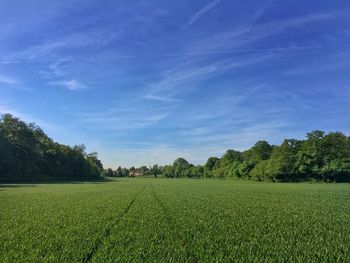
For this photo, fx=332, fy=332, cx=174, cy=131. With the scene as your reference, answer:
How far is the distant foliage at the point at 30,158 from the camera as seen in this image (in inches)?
3428

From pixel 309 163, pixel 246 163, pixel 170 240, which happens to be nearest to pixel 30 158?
pixel 246 163

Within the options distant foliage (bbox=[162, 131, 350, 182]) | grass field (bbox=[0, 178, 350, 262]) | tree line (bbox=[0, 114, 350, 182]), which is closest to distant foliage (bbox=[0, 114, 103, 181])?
tree line (bbox=[0, 114, 350, 182])

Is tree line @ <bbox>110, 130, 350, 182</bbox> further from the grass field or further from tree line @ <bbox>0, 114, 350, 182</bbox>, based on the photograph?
the grass field

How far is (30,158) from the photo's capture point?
323 feet

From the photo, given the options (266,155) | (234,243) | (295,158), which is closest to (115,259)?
(234,243)

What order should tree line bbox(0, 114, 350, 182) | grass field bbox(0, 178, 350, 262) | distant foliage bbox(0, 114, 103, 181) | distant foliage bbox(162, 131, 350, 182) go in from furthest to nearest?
distant foliage bbox(162, 131, 350, 182)
tree line bbox(0, 114, 350, 182)
distant foliage bbox(0, 114, 103, 181)
grass field bbox(0, 178, 350, 262)

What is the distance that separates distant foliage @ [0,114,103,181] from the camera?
8706cm

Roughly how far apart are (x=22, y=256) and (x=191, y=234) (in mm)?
5962

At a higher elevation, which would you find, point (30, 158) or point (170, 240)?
point (30, 158)

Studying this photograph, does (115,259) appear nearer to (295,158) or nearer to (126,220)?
(126,220)

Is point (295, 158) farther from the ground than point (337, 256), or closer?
farther from the ground

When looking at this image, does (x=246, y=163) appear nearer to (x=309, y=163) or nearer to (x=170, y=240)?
(x=309, y=163)

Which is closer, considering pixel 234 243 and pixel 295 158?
pixel 234 243

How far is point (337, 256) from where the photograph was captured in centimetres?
948
